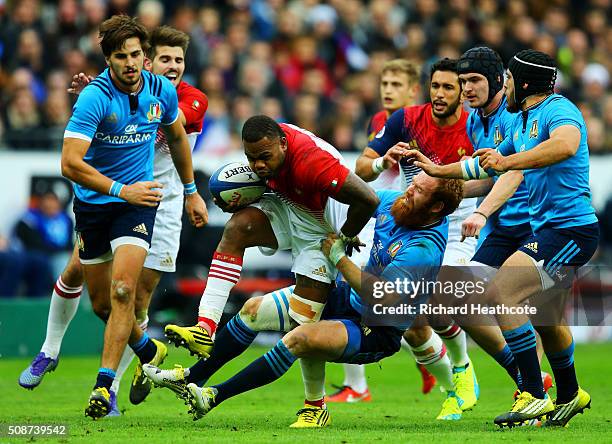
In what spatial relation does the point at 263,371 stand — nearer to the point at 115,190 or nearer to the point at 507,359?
the point at 115,190

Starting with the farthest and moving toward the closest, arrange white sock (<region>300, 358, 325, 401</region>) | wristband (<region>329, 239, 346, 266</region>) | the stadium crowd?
1. the stadium crowd
2. white sock (<region>300, 358, 325, 401</region>)
3. wristband (<region>329, 239, 346, 266</region>)

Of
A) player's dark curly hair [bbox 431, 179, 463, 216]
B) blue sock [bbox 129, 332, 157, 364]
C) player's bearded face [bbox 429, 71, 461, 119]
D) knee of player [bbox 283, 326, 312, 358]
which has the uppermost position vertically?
player's bearded face [bbox 429, 71, 461, 119]

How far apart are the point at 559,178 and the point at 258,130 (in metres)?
2.11

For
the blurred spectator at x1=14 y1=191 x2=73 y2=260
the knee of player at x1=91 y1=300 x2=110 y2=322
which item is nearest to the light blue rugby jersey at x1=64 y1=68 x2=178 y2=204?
the knee of player at x1=91 y1=300 x2=110 y2=322

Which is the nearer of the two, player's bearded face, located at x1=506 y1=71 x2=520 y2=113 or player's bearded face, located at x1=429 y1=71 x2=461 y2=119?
player's bearded face, located at x1=506 y1=71 x2=520 y2=113

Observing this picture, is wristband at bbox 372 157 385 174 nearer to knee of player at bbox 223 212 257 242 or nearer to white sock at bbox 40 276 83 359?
knee of player at bbox 223 212 257 242

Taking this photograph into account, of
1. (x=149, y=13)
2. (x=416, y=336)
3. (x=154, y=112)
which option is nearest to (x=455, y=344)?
(x=416, y=336)

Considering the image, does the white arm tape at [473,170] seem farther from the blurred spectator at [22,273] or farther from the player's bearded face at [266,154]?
the blurred spectator at [22,273]

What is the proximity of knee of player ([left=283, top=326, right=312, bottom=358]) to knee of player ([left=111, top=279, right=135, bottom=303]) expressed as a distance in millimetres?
1411

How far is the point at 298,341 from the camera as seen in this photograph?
26.3ft

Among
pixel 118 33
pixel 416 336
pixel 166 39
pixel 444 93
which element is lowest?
pixel 416 336

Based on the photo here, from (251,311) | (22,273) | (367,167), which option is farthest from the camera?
(22,273)

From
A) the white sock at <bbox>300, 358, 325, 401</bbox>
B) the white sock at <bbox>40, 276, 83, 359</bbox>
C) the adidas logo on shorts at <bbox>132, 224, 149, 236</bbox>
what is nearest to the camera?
the white sock at <bbox>300, 358, 325, 401</bbox>

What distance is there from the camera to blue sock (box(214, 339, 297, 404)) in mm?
8094
